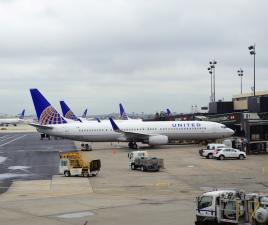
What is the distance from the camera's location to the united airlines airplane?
7531 centimetres

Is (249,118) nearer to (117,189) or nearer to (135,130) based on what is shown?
(135,130)

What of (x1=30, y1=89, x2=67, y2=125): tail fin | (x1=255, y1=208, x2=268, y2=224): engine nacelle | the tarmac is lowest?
the tarmac

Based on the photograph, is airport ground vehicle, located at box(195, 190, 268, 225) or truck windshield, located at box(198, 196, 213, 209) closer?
airport ground vehicle, located at box(195, 190, 268, 225)

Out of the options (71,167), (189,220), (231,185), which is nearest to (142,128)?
(71,167)

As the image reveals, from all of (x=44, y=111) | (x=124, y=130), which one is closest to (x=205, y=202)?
(x=124, y=130)

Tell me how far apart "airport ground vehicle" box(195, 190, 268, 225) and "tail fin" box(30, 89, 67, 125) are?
187 ft

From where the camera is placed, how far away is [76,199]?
3152 centimetres

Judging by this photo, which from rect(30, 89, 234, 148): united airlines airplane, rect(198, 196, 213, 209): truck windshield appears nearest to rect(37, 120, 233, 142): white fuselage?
rect(30, 89, 234, 148): united airlines airplane

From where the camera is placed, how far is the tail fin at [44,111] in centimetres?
7700

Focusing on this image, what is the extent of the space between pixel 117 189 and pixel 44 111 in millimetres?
43295

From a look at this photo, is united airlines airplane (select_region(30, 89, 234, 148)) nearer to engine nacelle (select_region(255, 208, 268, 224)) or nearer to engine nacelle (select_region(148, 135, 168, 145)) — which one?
engine nacelle (select_region(148, 135, 168, 145))

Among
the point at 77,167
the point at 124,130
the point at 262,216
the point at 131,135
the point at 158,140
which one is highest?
the point at 124,130

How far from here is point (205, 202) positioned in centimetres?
2173

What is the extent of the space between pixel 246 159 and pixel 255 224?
39021 millimetres
